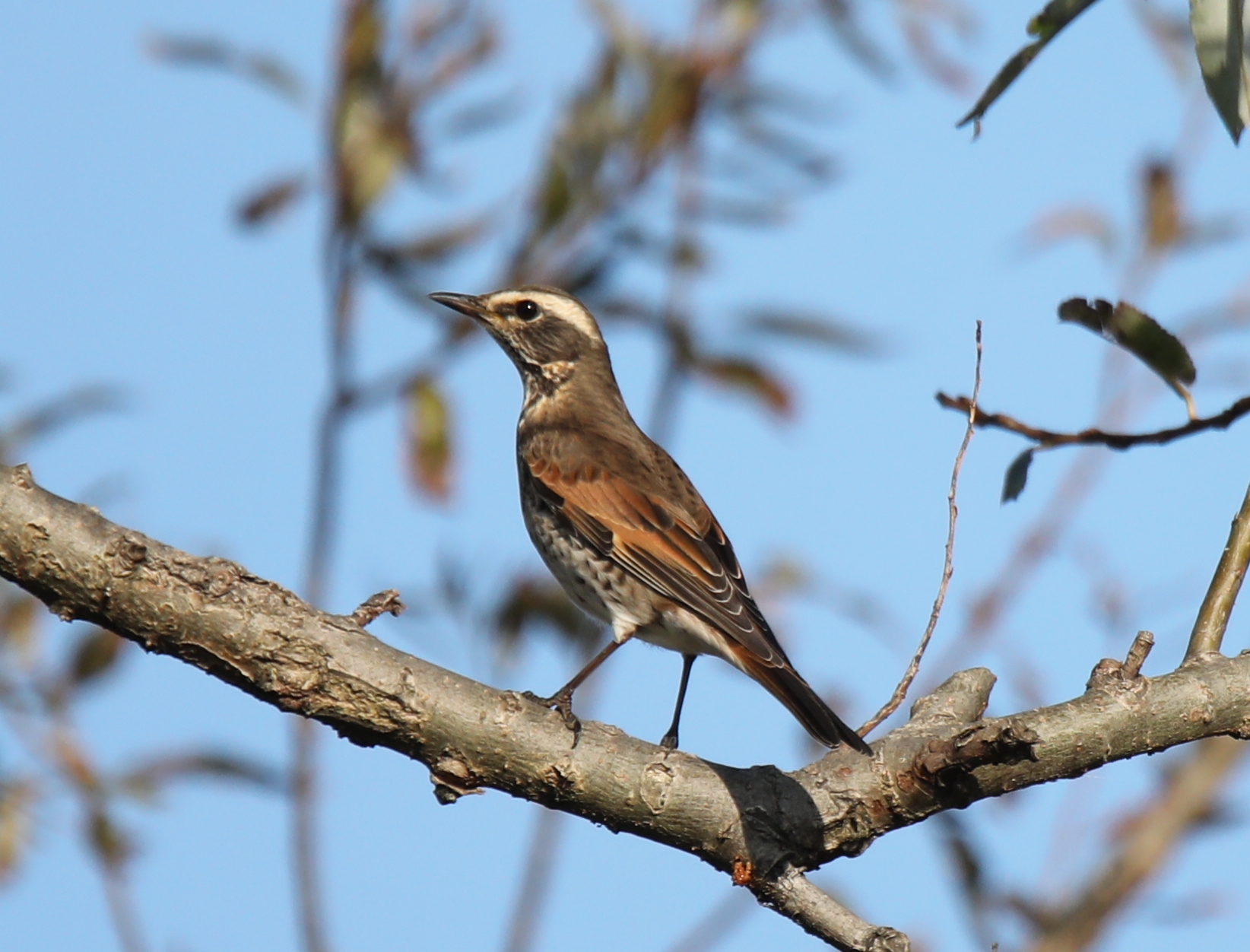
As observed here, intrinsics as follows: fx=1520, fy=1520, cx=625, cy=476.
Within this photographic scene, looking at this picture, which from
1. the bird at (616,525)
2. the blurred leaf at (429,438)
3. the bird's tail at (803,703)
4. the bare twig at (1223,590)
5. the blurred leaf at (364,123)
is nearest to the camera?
the bare twig at (1223,590)

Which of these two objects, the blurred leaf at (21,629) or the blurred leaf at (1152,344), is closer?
the blurred leaf at (1152,344)

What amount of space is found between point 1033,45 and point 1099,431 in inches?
28.8

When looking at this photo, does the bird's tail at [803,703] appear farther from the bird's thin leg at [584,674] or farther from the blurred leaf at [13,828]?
the blurred leaf at [13,828]

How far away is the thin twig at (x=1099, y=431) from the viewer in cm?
262

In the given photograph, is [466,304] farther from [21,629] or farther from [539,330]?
[21,629]

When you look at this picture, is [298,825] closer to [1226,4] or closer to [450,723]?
[450,723]

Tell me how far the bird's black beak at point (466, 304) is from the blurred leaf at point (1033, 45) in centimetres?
457

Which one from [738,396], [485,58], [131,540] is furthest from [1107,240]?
[131,540]

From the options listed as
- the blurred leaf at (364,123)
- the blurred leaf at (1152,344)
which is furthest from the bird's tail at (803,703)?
the blurred leaf at (364,123)

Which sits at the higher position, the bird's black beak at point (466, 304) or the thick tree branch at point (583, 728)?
the bird's black beak at point (466, 304)

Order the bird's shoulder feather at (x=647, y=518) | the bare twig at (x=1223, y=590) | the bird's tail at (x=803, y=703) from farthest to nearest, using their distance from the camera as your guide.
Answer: the bird's shoulder feather at (x=647, y=518), the bird's tail at (x=803, y=703), the bare twig at (x=1223, y=590)

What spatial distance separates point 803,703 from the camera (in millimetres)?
4668

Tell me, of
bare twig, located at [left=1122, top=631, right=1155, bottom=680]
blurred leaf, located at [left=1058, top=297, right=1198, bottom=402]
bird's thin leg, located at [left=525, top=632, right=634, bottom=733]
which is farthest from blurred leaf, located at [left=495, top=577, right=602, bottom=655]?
blurred leaf, located at [left=1058, top=297, right=1198, bottom=402]

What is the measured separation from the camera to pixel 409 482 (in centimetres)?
521
